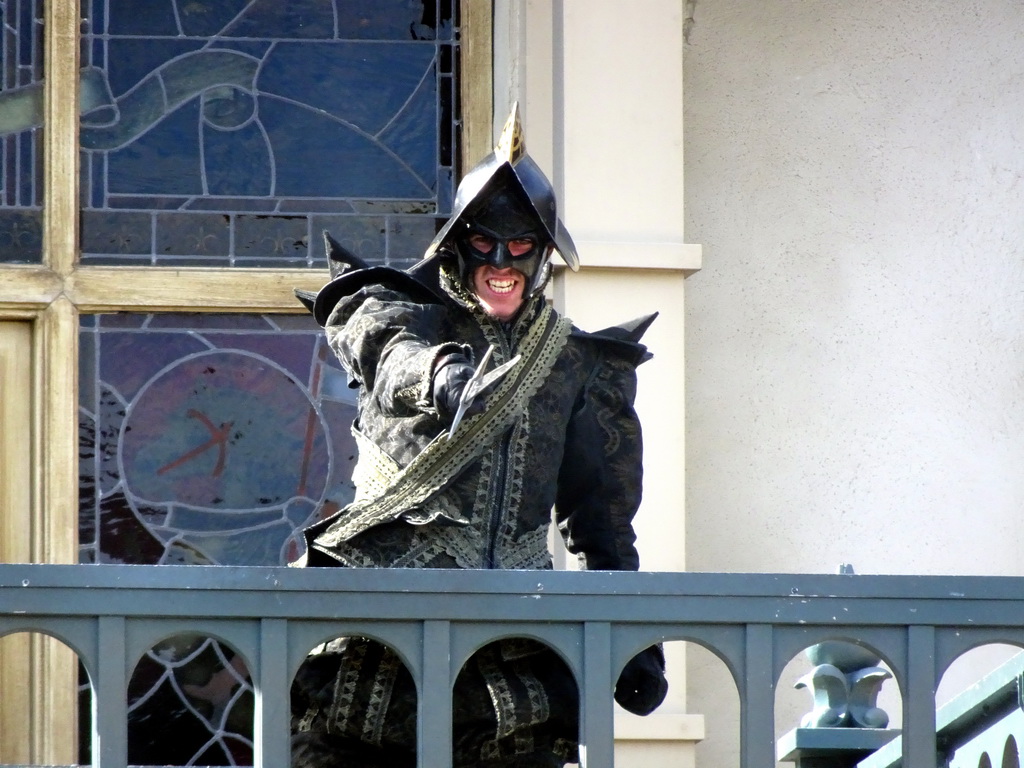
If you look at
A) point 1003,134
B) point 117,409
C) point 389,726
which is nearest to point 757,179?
point 1003,134

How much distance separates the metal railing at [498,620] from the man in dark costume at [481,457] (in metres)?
0.40

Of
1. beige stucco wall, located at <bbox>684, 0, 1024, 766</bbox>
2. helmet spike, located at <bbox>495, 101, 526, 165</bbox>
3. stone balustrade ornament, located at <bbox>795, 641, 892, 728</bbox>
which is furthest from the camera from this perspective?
beige stucco wall, located at <bbox>684, 0, 1024, 766</bbox>

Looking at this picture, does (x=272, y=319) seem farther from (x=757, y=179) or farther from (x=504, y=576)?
(x=504, y=576)

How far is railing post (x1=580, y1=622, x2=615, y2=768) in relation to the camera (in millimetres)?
4055

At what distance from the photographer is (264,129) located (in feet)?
21.4

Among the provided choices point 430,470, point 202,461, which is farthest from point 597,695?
point 202,461

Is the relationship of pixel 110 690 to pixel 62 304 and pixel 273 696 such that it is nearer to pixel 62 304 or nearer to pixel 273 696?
pixel 273 696

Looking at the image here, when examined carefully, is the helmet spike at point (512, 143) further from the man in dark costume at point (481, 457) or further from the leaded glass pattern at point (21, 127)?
the leaded glass pattern at point (21, 127)

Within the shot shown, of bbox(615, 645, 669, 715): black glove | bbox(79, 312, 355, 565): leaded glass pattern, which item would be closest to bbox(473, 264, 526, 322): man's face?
bbox(615, 645, 669, 715): black glove

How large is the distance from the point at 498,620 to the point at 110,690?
0.66 meters

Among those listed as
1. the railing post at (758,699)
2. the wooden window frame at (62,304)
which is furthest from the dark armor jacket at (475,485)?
the wooden window frame at (62,304)

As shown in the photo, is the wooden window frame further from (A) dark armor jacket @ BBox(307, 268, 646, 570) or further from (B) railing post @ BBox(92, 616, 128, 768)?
(B) railing post @ BBox(92, 616, 128, 768)

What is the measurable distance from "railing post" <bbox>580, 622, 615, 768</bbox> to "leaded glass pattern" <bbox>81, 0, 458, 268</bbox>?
2.54m

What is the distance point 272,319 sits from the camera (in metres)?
6.40
